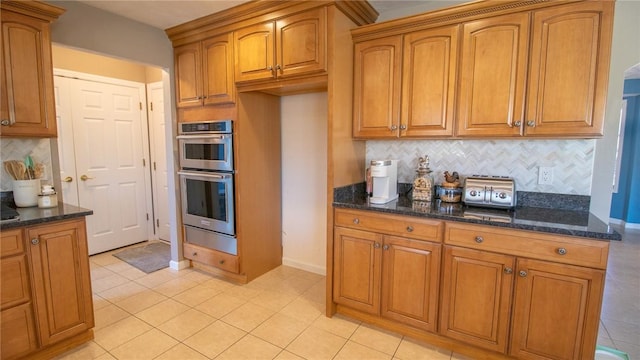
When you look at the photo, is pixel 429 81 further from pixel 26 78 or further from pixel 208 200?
pixel 26 78

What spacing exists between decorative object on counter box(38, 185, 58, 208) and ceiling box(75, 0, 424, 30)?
1492 millimetres

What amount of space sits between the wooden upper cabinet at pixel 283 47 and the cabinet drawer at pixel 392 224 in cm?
109

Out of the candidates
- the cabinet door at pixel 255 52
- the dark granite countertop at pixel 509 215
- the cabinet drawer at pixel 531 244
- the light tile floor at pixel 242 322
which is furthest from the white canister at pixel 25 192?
the cabinet drawer at pixel 531 244

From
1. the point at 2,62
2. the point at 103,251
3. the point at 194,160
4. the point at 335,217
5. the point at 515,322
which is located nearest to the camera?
the point at 515,322

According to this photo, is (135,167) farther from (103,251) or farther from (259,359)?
(259,359)

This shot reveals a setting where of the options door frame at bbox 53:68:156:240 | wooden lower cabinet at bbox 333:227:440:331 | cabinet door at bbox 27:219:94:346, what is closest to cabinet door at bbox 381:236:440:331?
wooden lower cabinet at bbox 333:227:440:331

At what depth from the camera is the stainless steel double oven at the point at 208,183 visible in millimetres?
2824

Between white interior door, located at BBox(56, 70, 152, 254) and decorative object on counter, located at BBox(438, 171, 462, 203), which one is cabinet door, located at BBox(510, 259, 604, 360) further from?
white interior door, located at BBox(56, 70, 152, 254)

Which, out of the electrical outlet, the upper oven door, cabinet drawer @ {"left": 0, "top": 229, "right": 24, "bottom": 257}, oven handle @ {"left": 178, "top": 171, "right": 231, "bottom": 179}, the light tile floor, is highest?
the upper oven door

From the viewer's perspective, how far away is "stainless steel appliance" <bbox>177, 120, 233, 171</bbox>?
9.16ft

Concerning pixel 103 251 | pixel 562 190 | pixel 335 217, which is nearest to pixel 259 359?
pixel 335 217

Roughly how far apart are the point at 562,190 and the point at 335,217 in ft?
5.11

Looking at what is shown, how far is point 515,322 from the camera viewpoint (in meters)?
1.77

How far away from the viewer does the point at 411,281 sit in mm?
2061
